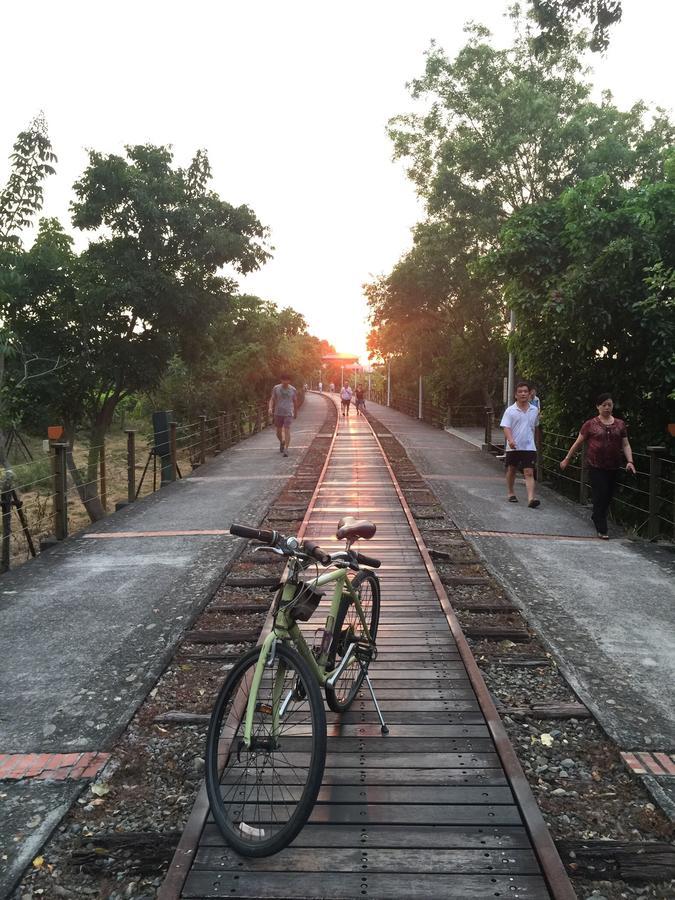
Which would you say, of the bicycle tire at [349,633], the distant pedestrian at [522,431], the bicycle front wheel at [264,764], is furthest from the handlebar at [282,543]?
the distant pedestrian at [522,431]

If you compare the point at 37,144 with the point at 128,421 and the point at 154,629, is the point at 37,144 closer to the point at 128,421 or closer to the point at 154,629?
the point at 154,629

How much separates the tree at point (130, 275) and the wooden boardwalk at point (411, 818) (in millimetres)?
12466

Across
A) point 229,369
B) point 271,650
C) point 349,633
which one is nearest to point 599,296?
point 349,633

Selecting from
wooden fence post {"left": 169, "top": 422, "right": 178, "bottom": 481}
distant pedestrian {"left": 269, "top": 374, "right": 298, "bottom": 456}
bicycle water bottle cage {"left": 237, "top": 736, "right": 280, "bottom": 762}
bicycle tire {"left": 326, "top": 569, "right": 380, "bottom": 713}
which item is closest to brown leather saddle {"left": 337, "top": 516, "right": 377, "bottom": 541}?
bicycle tire {"left": 326, "top": 569, "right": 380, "bottom": 713}

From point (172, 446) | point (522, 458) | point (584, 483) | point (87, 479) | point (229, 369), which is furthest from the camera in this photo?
point (229, 369)

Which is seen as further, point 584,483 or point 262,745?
point 584,483

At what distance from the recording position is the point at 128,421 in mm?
48188

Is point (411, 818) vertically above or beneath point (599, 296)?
beneath

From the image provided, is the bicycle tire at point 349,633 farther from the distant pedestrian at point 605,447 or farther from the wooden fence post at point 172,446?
the wooden fence post at point 172,446

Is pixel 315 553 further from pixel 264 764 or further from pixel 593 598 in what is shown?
pixel 593 598

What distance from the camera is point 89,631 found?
5.70m

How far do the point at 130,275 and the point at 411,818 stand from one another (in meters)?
15.2

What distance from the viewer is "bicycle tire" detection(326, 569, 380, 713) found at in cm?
361

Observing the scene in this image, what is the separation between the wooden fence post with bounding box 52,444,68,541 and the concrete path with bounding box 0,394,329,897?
9.7 inches
